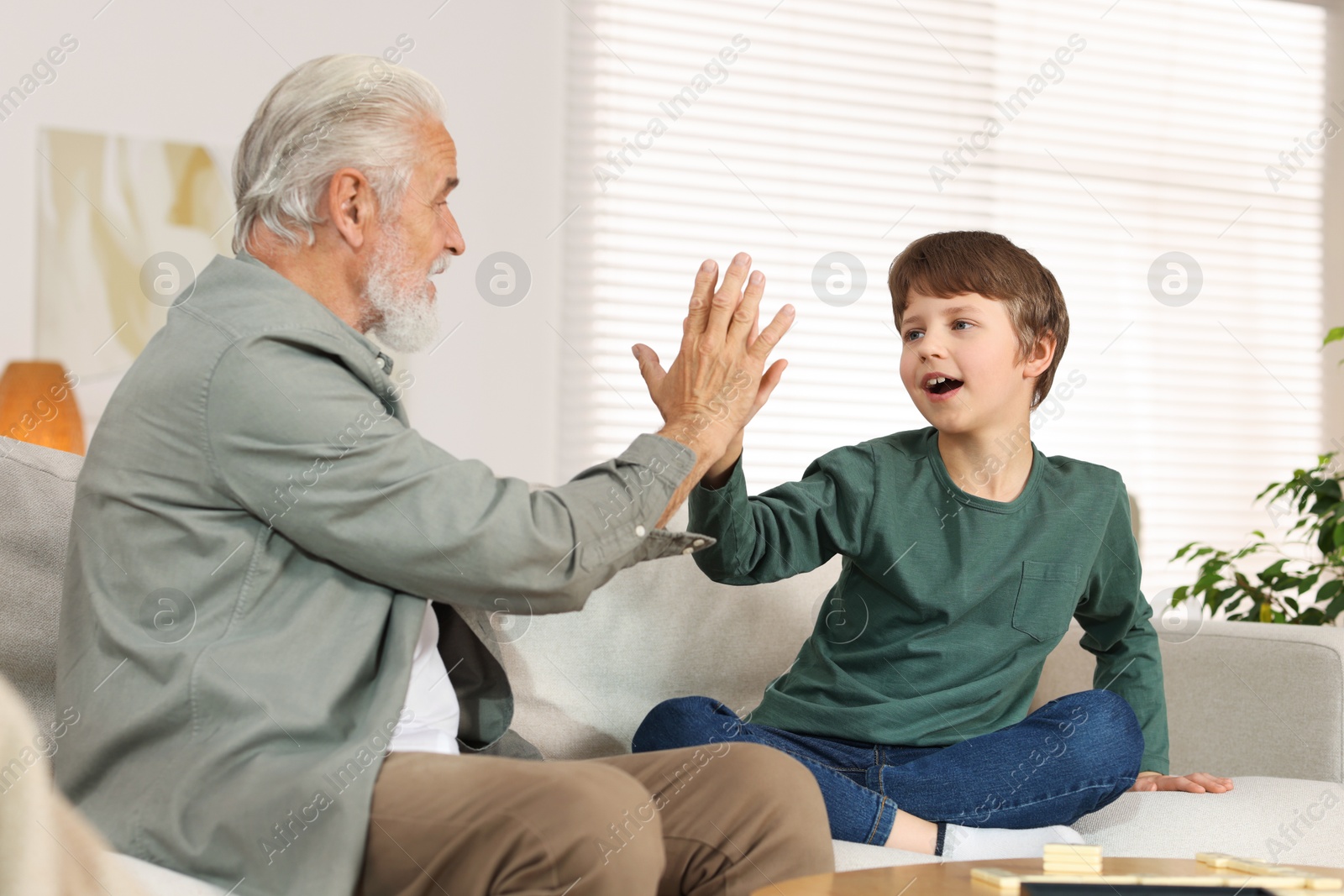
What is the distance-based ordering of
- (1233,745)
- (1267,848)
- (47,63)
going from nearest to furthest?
(1267,848), (1233,745), (47,63)

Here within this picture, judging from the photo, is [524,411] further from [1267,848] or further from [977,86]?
[1267,848]

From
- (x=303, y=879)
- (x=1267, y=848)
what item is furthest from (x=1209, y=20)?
(x=303, y=879)

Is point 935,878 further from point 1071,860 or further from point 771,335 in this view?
point 771,335

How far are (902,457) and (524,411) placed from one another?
1.58m

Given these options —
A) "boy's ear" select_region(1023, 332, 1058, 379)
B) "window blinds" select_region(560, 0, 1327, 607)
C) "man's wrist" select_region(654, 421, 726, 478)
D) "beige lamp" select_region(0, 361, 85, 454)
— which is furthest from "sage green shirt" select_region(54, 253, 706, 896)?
"window blinds" select_region(560, 0, 1327, 607)

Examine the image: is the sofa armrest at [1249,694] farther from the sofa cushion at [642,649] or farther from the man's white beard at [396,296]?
the man's white beard at [396,296]

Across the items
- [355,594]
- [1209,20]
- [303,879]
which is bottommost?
[303,879]

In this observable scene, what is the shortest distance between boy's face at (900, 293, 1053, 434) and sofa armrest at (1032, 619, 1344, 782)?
0.54 m

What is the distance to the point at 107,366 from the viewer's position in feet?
9.10

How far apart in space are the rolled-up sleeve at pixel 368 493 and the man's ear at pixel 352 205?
0.22 metres

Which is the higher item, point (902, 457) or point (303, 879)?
point (902, 457)

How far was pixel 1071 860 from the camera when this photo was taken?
1.04 metres

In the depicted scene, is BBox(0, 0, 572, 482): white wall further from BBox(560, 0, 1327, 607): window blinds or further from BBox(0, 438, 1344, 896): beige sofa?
BBox(0, 438, 1344, 896): beige sofa

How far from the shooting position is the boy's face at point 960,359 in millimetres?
1661
